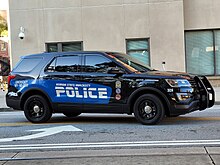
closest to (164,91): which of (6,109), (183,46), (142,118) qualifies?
(142,118)

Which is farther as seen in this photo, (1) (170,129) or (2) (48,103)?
(2) (48,103)

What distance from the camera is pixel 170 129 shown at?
8.00 metres

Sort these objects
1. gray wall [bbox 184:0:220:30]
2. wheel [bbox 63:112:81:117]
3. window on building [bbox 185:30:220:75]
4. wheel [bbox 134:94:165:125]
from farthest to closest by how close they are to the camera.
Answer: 1. window on building [bbox 185:30:220:75]
2. gray wall [bbox 184:0:220:30]
3. wheel [bbox 63:112:81:117]
4. wheel [bbox 134:94:165:125]

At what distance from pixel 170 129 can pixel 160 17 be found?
11325 millimetres

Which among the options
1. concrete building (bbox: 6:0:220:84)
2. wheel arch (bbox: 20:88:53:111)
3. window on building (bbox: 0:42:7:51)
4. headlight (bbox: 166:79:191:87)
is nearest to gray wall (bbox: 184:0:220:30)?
concrete building (bbox: 6:0:220:84)

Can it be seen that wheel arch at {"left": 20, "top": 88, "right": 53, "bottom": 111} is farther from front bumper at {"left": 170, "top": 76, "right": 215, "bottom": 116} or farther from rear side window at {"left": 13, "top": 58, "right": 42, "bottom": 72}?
front bumper at {"left": 170, "top": 76, "right": 215, "bottom": 116}

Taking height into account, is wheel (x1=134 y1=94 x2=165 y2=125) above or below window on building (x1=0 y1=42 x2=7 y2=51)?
below

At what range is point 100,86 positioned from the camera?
28.4 ft

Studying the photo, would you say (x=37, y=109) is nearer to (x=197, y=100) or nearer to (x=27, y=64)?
(x=27, y=64)

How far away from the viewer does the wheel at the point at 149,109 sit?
8289 mm

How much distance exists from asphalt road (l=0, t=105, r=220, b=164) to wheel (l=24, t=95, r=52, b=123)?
0.63 feet

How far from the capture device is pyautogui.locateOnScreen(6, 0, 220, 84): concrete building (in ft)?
60.4

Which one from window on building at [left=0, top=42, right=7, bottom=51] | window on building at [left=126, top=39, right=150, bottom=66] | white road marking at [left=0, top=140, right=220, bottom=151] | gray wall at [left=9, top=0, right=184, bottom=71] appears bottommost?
white road marking at [left=0, top=140, right=220, bottom=151]

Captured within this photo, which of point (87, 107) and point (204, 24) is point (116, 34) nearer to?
point (204, 24)
